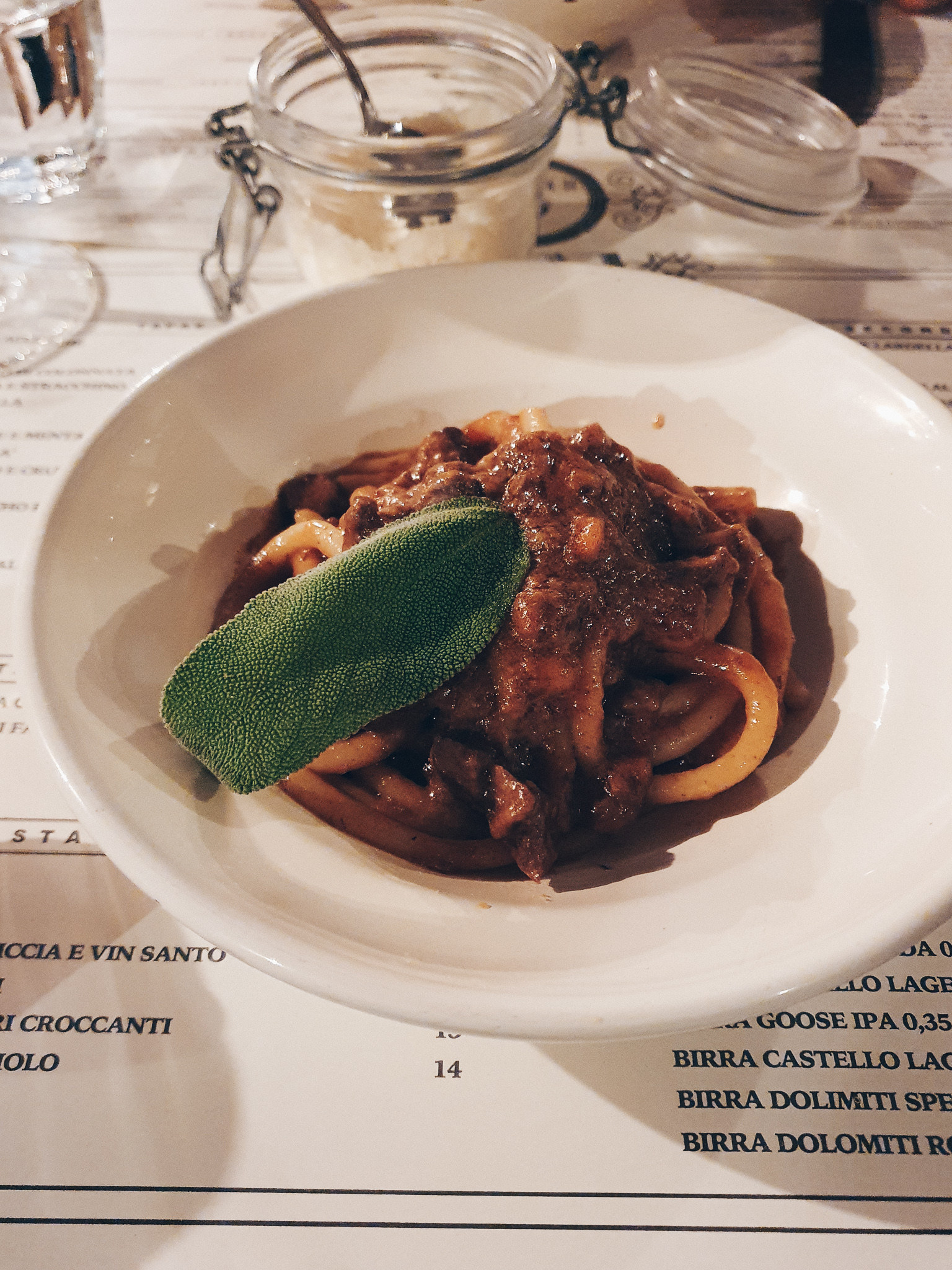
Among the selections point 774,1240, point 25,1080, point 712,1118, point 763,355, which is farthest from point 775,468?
point 25,1080

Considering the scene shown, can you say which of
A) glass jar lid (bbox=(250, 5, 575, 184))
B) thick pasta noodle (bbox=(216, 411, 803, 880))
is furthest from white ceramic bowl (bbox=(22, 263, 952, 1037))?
glass jar lid (bbox=(250, 5, 575, 184))

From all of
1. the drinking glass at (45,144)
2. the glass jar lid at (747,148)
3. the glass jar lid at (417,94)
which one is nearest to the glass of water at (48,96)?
the drinking glass at (45,144)

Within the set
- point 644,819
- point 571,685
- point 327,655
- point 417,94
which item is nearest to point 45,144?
point 417,94

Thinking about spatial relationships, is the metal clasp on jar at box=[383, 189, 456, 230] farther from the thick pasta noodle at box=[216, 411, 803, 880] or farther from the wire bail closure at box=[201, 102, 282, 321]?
the thick pasta noodle at box=[216, 411, 803, 880]

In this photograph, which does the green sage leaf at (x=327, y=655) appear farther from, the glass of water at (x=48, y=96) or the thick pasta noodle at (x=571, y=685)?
the glass of water at (x=48, y=96)

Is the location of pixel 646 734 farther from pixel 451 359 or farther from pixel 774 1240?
pixel 451 359

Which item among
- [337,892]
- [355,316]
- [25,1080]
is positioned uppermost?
[355,316]

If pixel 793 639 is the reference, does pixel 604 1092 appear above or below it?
below

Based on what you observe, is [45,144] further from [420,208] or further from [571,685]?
[571,685]
